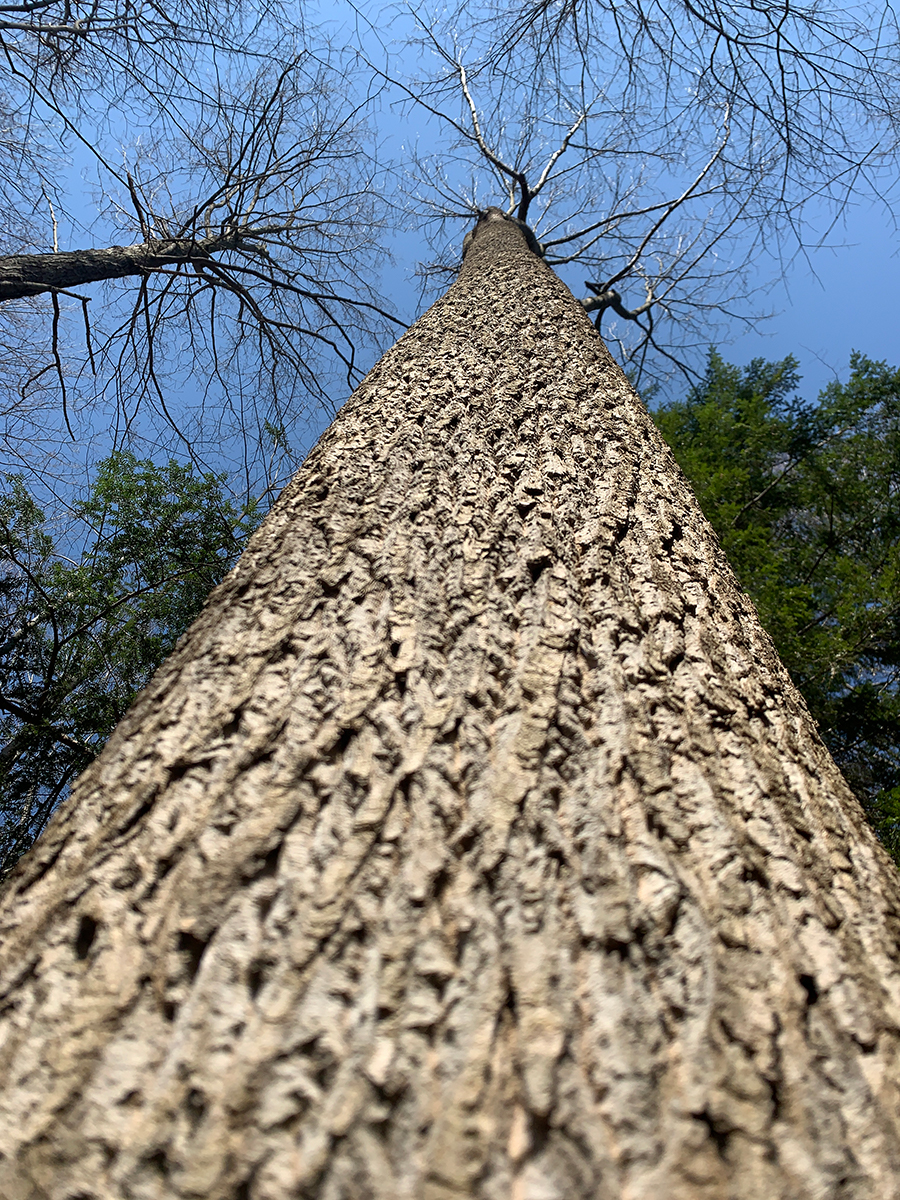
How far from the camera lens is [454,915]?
730mm

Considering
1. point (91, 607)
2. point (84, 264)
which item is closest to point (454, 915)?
point (91, 607)

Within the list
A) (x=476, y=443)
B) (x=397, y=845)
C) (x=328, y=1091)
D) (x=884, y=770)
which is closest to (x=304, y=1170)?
(x=328, y=1091)

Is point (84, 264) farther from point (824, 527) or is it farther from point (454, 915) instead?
point (824, 527)

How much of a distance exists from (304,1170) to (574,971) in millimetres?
321

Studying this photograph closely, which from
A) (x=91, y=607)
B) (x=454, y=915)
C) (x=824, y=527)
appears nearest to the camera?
(x=454, y=915)

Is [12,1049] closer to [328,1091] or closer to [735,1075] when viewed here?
[328,1091]

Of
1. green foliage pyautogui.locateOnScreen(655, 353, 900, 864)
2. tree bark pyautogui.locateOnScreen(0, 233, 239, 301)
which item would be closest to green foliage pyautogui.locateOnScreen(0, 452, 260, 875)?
tree bark pyautogui.locateOnScreen(0, 233, 239, 301)

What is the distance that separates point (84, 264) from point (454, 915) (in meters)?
4.94

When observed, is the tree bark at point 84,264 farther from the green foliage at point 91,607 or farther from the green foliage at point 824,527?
the green foliage at point 824,527

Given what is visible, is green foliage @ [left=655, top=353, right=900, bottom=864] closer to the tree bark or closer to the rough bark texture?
the rough bark texture

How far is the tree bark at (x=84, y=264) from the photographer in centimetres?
373

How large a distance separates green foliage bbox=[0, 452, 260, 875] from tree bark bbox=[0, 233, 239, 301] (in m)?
1.16

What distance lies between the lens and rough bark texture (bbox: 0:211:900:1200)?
585mm

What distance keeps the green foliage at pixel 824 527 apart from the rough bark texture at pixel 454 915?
3.15 meters
